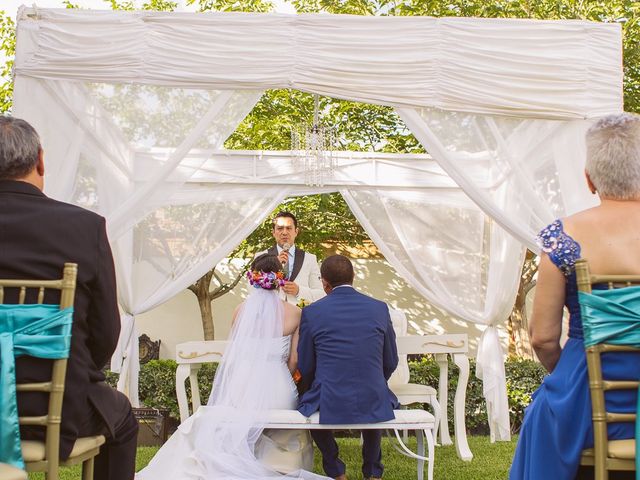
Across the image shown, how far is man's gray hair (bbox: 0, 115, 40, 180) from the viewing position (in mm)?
2205

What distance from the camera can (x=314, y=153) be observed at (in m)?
6.03

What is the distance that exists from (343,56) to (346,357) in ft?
5.65

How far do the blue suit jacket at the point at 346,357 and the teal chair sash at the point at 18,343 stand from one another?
1980 millimetres

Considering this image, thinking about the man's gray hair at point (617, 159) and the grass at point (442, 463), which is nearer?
the man's gray hair at point (617, 159)

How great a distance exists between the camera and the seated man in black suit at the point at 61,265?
6.95 ft

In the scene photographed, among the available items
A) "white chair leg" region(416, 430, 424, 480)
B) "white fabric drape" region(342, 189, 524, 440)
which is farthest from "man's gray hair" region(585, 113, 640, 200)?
"white fabric drape" region(342, 189, 524, 440)

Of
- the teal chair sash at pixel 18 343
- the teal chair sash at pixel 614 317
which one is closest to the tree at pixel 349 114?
the teal chair sash at pixel 18 343

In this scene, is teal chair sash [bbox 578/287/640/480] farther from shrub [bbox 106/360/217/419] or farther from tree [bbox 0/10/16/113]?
tree [bbox 0/10/16/113]

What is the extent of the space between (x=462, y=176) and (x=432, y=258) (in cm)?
216

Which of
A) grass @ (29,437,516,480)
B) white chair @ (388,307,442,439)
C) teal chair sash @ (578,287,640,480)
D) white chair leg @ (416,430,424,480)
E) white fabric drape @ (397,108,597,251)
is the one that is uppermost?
white fabric drape @ (397,108,597,251)

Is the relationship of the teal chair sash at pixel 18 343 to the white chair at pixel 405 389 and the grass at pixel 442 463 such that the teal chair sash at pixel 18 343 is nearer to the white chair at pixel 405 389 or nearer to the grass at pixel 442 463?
the grass at pixel 442 463

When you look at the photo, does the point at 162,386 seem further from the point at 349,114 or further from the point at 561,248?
the point at 561,248

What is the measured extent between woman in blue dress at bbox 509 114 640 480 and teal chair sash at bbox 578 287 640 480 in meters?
0.09

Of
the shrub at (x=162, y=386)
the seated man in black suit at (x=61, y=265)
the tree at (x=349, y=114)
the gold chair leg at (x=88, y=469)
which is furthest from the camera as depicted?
the tree at (x=349, y=114)
